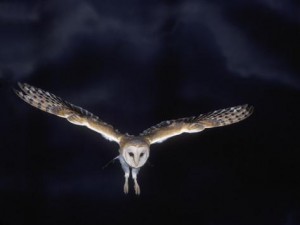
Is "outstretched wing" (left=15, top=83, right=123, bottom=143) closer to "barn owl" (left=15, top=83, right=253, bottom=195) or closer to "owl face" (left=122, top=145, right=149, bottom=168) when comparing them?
"barn owl" (left=15, top=83, right=253, bottom=195)

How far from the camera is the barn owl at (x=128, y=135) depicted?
6.48 meters

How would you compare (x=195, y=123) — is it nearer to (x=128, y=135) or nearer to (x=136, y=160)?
(x=128, y=135)

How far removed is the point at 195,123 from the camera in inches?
284

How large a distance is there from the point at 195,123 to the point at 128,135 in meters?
0.97

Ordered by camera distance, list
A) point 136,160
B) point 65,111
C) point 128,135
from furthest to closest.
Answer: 1. point 65,111
2. point 128,135
3. point 136,160

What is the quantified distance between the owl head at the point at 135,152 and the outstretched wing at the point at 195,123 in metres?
0.35

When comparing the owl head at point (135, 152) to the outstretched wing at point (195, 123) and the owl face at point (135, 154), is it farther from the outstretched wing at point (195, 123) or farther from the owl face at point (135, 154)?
the outstretched wing at point (195, 123)

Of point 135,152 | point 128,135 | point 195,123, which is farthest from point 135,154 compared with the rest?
point 195,123

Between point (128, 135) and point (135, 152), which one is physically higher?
point (128, 135)

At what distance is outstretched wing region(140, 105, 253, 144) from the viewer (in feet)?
22.7

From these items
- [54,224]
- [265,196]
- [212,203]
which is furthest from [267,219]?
[54,224]

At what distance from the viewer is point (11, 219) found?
739cm

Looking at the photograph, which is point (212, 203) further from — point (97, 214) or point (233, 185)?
point (97, 214)

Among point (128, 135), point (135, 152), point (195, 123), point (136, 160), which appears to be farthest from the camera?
point (195, 123)
